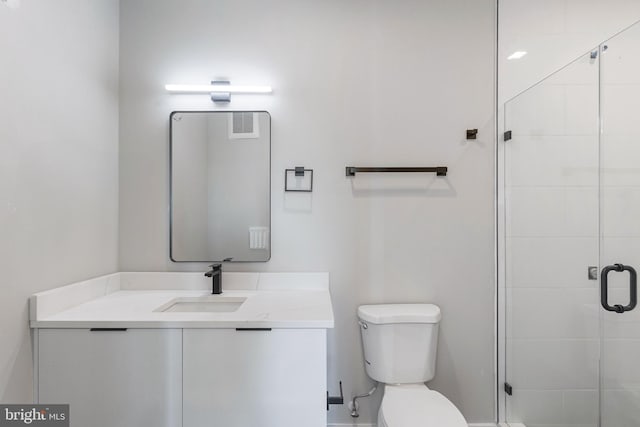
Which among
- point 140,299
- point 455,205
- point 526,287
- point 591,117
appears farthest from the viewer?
point 455,205

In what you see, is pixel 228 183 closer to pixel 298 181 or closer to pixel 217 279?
pixel 298 181

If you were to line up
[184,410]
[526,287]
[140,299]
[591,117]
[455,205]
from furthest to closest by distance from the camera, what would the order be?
1. [455,205]
2. [526,287]
3. [140,299]
4. [591,117]
5. [184,410]

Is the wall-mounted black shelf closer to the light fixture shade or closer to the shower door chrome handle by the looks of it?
the light fixture shade

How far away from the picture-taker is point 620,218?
1.21 meters

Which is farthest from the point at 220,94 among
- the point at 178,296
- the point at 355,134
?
the point at 178,296

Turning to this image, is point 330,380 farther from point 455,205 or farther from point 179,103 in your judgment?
point 179,103

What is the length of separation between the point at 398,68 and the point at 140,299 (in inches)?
72.5

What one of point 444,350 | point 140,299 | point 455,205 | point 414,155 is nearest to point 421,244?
point 455,205

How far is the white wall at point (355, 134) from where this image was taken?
68.0 inches

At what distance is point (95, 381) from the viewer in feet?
3.84

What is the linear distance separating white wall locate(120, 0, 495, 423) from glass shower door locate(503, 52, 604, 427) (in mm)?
123

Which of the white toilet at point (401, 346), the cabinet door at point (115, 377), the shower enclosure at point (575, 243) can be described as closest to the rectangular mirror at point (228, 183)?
the cabinet door at point (115, 377)
